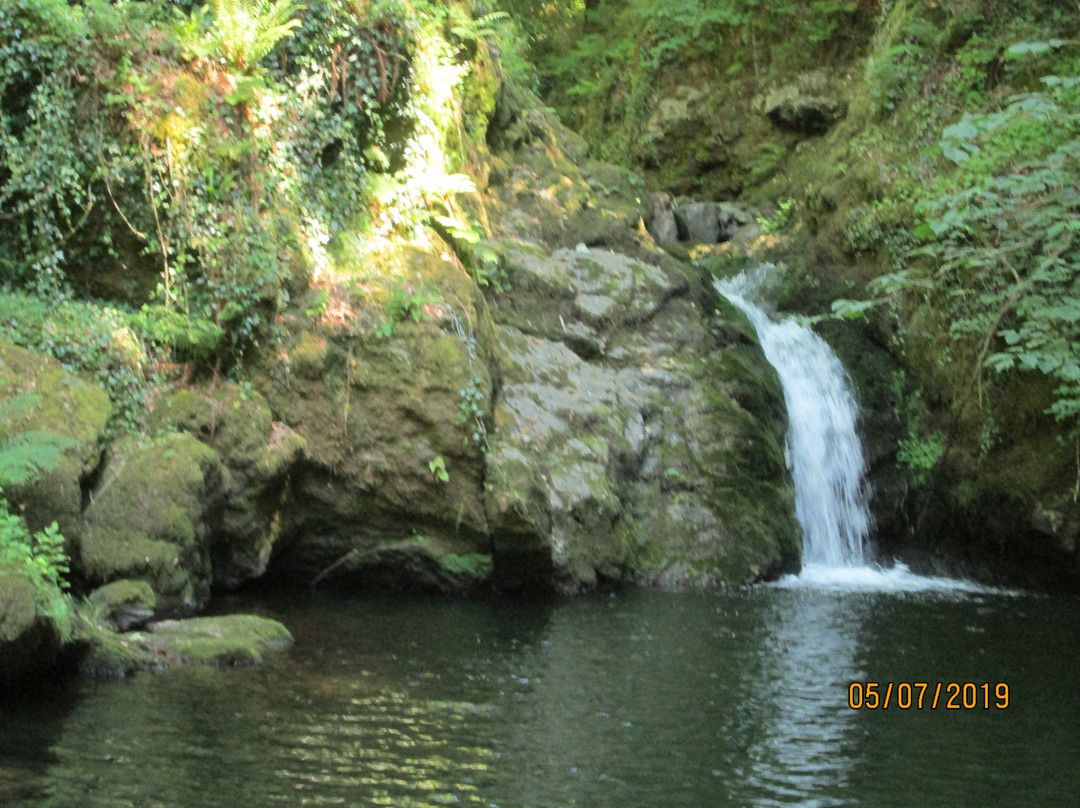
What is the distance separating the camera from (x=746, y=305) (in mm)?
14961

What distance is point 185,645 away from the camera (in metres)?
6.71

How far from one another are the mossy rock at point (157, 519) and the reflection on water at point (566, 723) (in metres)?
1.01

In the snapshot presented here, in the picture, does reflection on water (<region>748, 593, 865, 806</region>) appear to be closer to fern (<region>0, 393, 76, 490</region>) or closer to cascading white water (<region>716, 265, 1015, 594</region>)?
cascading white water (<region>716, 265, 1015, 594</region>)

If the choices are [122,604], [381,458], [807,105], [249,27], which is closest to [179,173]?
[249,27]

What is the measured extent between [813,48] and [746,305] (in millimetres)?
7718

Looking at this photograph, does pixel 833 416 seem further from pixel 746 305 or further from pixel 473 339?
pixel 473 339

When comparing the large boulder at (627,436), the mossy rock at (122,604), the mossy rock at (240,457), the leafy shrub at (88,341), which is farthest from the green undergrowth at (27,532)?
the large boulder at (627,436)

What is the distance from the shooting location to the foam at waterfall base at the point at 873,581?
1065 cm

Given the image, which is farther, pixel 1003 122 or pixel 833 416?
pixel 833 416

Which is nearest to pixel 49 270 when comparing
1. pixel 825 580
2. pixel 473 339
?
pixel 473 339

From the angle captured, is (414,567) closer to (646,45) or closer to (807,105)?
(807,105)

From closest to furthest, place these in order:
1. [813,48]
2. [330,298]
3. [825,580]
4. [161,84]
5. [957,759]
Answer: [957,759] < [161,84] < [330,298] < [825,580] < [813,48]

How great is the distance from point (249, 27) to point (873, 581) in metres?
9.00

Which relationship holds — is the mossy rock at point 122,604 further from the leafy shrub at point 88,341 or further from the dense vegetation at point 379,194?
the leafy shrub at point 88,341
